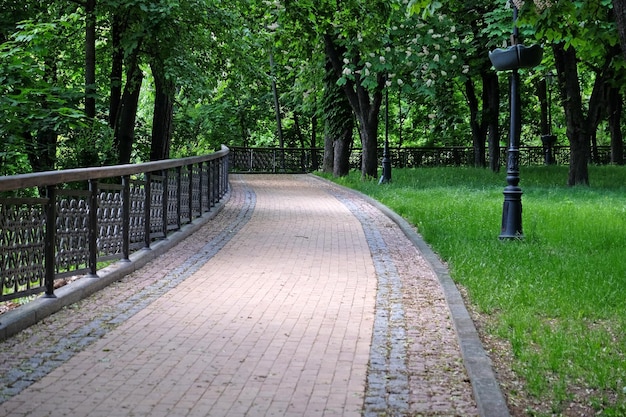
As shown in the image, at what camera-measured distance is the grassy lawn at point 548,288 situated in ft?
17.6

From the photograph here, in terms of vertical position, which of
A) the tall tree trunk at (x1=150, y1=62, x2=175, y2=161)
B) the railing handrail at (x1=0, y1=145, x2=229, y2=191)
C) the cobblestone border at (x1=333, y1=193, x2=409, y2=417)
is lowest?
the cobblestone border at (x1=333, y1=193, x2=409, y2=417)

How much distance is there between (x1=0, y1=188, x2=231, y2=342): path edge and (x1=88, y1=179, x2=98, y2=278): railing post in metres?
0.13

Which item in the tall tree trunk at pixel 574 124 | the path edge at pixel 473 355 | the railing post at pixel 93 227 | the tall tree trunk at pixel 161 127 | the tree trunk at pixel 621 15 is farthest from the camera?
the tall tree trunk at pixel 574 124

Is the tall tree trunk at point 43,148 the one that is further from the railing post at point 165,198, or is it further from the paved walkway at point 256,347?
the paved walkway at point 256,347

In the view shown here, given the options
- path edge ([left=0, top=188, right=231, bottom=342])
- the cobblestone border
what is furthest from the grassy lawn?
path edge ([left=0, top=188, right=231, bottom=342])

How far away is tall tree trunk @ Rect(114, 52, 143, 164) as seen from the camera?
58.7 feet

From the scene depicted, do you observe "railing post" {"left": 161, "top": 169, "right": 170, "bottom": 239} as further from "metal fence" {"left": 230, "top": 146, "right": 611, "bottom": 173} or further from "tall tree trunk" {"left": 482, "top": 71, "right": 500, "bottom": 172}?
"metal fence" {"left": 230, "top": 146, "right": 611, "bottom": 173}

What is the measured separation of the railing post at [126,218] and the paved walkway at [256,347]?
11.5 inches

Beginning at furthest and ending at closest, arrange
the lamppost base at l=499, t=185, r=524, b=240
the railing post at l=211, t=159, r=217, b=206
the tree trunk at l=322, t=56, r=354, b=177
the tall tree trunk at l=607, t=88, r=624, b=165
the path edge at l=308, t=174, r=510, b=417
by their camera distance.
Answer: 1. the tall tree trunk at l=607, t=88, r=624, b=165
2. the tree trunk at l=322, t=56, r=354, b=177
3. the railing post at l=211, t=159, r=217, b=206
4. the lamppost base at l=499, t=185, r=524, b=240
5. the path edge at l=308, t=174, r=510, b=417

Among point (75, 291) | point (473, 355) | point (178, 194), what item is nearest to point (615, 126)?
point (178, 194)

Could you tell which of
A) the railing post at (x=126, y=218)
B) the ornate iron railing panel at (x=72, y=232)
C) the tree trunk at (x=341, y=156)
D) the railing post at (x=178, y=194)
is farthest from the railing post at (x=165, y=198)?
→ the tree trunk at (x=341, y=156)

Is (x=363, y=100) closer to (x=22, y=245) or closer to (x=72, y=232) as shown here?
(x=72, y=232)

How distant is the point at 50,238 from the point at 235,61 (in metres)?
11.9

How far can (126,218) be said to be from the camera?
998 centimetres
